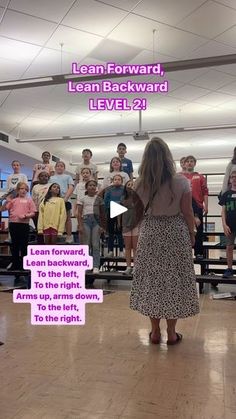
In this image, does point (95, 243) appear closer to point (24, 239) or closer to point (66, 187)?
point (24, 239)

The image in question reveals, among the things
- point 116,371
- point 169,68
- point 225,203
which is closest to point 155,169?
point 116,371

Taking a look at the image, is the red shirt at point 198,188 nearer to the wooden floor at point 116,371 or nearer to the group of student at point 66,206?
the group of student at point 66,206

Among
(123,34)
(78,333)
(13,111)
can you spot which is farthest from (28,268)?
(13,111)

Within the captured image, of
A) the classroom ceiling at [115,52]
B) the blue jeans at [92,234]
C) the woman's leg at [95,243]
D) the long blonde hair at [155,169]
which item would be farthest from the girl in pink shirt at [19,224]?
the long blonde hair at [155,169]

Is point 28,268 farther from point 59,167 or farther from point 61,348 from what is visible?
point 61,348

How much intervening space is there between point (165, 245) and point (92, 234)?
233 centimetres

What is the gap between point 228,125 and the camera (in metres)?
9.70

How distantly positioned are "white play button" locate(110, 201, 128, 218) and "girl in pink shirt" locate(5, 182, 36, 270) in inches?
42.4

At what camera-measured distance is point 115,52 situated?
6000mm

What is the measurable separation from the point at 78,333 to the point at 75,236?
327cm

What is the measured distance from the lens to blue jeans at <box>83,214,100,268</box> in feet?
15.9

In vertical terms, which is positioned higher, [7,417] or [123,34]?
[123,34]

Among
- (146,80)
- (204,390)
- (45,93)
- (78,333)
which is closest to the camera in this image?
(204,390)

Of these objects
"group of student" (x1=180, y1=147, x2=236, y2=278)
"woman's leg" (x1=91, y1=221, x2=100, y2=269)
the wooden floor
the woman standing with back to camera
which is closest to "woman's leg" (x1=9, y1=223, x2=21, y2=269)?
"woman's leg" (x1=91, y1=221, x2=100, y2=269)
